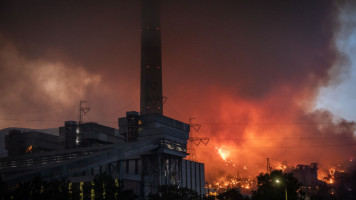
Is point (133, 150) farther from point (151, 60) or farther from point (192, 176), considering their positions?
point (151, 60)

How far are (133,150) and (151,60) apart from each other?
224 feet

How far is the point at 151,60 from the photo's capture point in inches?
5546

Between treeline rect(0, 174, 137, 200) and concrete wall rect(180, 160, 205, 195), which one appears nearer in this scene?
treeline rect(0, 174, 137, 200)

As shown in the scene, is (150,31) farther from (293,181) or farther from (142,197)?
(293,181)

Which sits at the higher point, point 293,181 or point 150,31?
point 150,31

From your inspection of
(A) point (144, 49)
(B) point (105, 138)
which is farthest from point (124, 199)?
(A) point (144, 49)

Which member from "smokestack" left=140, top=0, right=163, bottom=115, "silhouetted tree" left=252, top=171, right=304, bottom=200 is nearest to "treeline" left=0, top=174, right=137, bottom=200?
"silhouetted tree" left=252, top=171, right=304, bottom=200

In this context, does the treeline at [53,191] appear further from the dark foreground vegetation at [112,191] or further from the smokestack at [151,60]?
the smokestack at [151,60]

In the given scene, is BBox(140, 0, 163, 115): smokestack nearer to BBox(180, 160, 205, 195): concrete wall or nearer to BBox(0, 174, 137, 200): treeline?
BBox(180, 160, 205, 195): concrete wall

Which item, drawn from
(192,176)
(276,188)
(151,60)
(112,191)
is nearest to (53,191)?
(112,191)

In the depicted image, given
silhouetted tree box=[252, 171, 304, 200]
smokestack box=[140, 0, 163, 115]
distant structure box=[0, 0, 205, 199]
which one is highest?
smokestack box=[140, 0, 163, 115]

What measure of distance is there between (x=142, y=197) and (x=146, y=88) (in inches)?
2347

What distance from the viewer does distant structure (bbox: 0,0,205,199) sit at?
6975 cm

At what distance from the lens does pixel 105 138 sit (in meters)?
121
